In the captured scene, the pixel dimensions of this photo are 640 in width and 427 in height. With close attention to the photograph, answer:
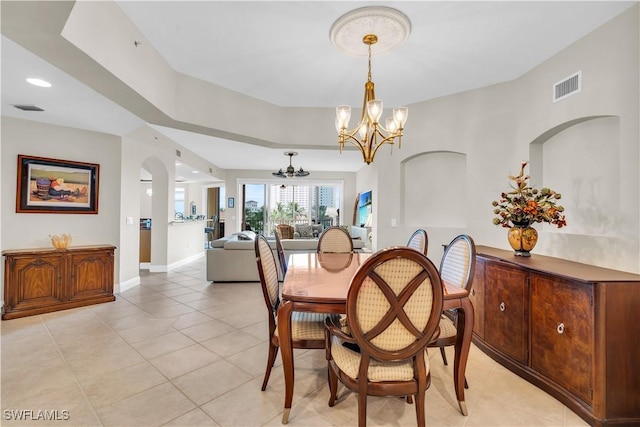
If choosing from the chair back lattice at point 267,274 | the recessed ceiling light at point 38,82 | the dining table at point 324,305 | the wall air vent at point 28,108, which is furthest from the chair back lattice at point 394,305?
the wall air vent at point 28,108

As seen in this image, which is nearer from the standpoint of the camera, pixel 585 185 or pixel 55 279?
pixel 585 185

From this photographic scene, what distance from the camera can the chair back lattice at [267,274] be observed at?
1.93 meters

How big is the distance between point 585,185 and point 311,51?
261 centimetres

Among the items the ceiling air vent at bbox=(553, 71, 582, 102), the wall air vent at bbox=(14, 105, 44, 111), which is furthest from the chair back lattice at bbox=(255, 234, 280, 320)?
the wall air vent at bbox=(14, 105, 44, 111)

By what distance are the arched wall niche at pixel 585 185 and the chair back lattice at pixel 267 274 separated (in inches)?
96.5

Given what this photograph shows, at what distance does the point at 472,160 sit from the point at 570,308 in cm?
202

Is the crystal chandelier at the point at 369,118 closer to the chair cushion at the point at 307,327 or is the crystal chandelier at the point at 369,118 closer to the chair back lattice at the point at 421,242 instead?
the chair back lattice at the point at 421,242

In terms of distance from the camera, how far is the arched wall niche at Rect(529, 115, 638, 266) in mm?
2156

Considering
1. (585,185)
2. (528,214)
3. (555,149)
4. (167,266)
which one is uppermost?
(555,149)

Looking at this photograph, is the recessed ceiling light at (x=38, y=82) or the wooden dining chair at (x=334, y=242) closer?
the recessed ceiling light at (x=38, y=82)

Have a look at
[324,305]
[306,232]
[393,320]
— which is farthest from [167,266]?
[393,320]

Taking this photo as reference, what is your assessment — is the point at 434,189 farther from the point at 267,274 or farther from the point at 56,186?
the point at 56,186

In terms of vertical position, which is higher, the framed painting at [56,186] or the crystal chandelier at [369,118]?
the crystal chandelier at [369,118]

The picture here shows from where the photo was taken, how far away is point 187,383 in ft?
6.93
